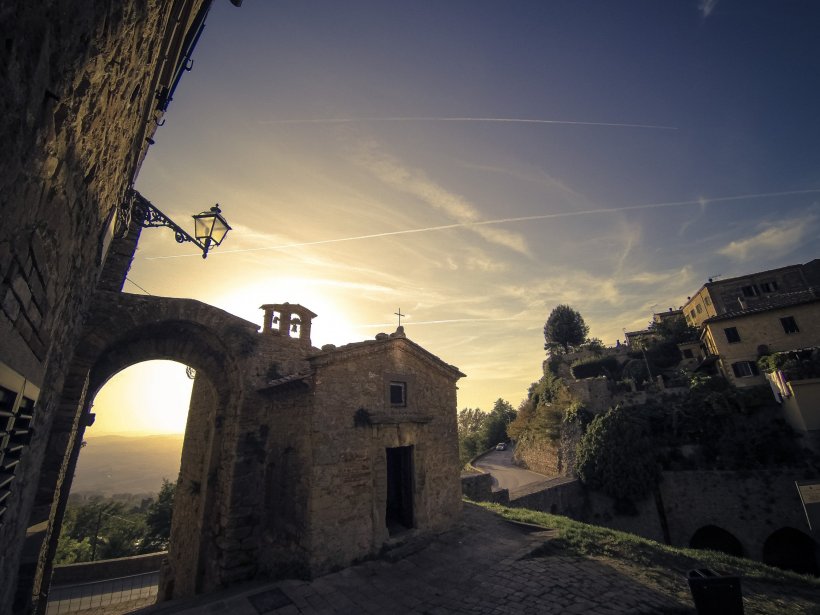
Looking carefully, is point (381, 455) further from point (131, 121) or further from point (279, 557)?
point (131, 121)

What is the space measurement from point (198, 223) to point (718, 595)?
12.1 metres

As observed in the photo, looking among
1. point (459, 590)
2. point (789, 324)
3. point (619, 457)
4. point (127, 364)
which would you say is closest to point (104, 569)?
point (127, 364)

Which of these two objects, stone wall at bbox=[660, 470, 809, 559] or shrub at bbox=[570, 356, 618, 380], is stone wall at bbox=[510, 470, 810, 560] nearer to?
stone wall at bbox=[660, 470, 809, 559]

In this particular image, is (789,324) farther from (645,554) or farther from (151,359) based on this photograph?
(151,359)

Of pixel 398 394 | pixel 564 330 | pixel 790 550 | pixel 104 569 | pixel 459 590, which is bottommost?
pixel 790 550

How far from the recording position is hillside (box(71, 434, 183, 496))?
121m

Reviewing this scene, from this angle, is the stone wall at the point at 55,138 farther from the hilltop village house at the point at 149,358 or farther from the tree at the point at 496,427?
the tree at the point at 496,427

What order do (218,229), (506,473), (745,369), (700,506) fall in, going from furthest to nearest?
(506,473), (745,369), (700,506), (218,229)

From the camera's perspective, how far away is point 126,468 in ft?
497

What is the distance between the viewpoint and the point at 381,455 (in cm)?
1090

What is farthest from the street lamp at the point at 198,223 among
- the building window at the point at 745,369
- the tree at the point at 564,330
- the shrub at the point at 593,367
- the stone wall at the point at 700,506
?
the tree at the point at 564,330

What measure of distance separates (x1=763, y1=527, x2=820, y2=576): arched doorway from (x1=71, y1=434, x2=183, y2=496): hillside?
123 meters

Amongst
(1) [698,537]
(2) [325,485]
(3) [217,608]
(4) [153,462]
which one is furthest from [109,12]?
(4) [153,462]

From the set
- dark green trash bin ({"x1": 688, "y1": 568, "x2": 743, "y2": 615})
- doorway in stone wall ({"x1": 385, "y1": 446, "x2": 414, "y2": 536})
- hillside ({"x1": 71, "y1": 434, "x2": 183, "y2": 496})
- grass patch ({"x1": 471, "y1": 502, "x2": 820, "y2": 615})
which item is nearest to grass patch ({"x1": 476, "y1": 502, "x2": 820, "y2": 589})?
grass patch ({"x1": 471, "y1": 502, "x2": 820, "y2": 615})
